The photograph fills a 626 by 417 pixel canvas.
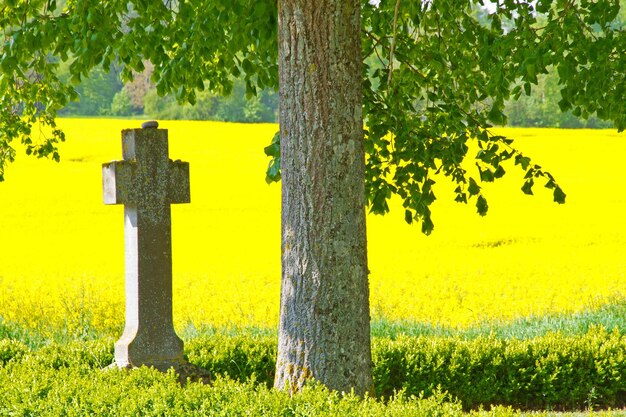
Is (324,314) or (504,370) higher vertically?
(324,314)

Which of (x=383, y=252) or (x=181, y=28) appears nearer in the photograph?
(x=181, y=28)

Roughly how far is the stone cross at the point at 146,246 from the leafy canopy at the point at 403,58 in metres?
0.82

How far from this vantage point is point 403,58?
9164 millimetres

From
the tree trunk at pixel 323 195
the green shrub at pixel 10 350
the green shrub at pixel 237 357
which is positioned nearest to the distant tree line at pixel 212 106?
the green shrub at pixel 10 350

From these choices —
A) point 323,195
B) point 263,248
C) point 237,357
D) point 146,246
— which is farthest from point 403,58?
point 263,248

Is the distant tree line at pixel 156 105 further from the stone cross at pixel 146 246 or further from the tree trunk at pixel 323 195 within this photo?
the tree trunk at pixel 323 195

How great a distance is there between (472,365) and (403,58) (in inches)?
116

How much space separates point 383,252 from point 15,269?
6.45 m

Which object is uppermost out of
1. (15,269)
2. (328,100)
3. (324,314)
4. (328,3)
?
(328,3)

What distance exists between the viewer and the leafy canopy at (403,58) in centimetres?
734

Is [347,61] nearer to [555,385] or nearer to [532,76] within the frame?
[532,76]

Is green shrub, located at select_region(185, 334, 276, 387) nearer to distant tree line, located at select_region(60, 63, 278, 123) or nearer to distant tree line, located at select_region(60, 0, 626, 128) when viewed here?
distant tree line, located at select_region(60, 0, 626, 128)

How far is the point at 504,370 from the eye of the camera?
328 inches

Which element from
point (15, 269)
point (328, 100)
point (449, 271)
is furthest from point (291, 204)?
point (15, 269)
